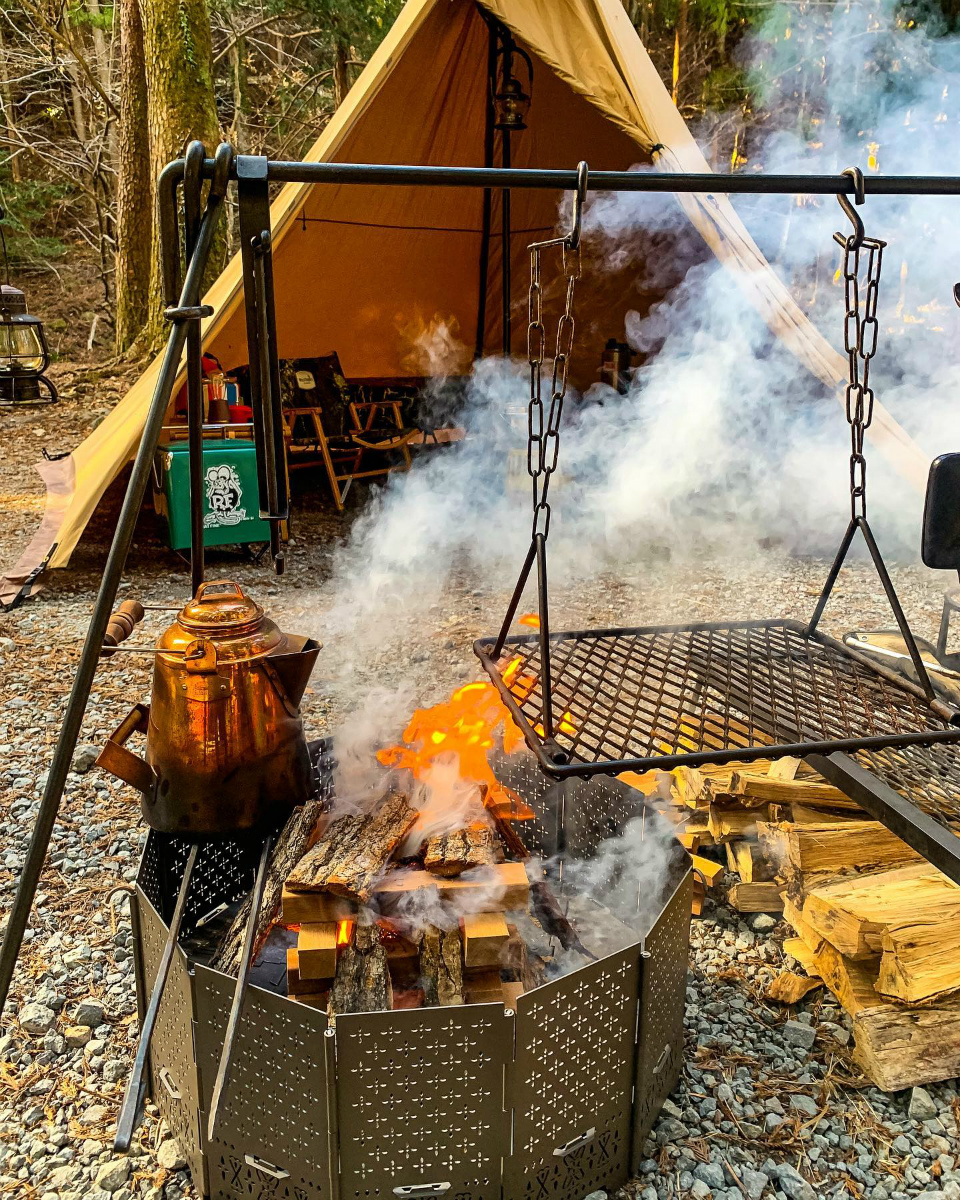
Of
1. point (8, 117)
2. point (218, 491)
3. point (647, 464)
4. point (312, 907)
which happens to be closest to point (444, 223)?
point (647, 464)

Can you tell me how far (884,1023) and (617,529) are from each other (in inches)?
183

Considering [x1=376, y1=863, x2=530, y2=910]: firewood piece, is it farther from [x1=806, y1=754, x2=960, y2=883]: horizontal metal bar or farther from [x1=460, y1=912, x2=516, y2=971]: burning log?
[x1=806, y1=754, x2=960, y2=883]: horizontal metal bar

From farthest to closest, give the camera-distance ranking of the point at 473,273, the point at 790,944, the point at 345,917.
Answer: the point at 473,273 < the point at 790,944 < the point at 345,917

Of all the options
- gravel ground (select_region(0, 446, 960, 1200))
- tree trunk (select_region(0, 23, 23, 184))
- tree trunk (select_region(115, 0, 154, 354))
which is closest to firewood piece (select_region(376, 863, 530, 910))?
gravel ground (select_region(0, 446, 960, 1200))

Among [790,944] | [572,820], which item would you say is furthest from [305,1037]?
[790,944]

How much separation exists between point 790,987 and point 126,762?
1.61 metres

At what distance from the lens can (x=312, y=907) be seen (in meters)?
1.67

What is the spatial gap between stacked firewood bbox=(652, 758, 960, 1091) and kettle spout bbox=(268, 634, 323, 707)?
131 centimetres

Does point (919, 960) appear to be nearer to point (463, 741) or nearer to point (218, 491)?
point (463, 741)

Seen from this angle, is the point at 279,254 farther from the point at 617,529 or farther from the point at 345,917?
the point at 345,917

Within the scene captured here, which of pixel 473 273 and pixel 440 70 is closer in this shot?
pixel 440 70

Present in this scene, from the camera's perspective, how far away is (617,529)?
20.6 ft

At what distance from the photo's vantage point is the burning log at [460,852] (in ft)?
5.79

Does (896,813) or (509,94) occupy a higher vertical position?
(509,94)
